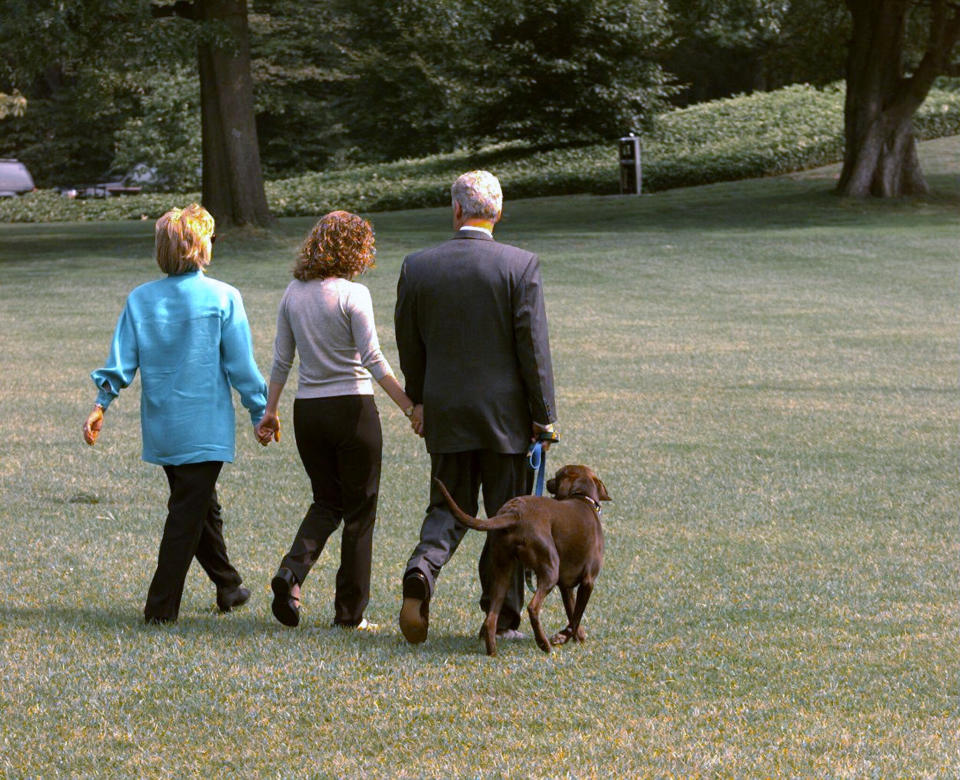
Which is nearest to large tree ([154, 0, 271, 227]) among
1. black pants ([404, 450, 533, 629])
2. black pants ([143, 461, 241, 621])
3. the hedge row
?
the hedge row

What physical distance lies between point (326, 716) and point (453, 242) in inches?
80.4

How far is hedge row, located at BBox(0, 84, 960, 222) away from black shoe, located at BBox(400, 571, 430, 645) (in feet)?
119

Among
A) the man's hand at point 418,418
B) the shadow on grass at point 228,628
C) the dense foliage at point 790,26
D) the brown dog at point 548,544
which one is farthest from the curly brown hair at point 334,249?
the dense foliage at point 790,26

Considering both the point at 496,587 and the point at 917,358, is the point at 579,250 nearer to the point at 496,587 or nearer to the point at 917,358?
the point at 917,358

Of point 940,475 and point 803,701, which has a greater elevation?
point 803,701

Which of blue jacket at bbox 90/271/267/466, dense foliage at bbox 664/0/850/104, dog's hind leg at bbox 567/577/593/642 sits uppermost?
dense foliage at bbox 664/0/850/104

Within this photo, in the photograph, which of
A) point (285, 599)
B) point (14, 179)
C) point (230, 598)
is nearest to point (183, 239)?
point (285, 599)

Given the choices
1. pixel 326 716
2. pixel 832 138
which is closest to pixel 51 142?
pixel 832 138

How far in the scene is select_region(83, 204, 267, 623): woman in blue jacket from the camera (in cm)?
631

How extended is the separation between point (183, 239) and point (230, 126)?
24.1m

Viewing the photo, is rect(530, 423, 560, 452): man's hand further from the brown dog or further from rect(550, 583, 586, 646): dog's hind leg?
rect(550, 583, 586, 646): dog's hind leg

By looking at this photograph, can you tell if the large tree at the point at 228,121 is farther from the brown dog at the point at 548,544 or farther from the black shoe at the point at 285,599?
the brown dog at the point at 548,544

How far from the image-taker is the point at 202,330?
6.35 m

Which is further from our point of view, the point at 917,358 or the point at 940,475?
the point at 917,358
